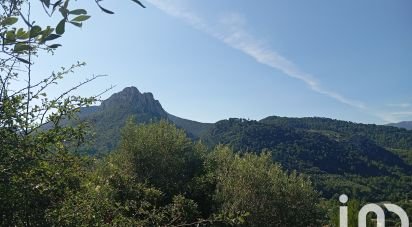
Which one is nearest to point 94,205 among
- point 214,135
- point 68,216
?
point 68,216

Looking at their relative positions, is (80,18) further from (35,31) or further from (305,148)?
(305,148)

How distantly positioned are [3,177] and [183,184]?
17472mm

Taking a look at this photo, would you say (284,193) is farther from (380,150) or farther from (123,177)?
(380,150)

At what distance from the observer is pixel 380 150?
188375 mm

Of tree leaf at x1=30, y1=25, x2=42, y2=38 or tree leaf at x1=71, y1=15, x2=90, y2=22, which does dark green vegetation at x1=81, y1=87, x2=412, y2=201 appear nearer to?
tree leaf at x1=30, y1=25, x2=42, y2=38

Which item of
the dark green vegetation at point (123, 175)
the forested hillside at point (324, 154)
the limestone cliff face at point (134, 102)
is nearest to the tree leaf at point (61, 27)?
the dark green vegetation at point (123, 175)

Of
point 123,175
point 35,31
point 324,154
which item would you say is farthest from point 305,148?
point 35,31

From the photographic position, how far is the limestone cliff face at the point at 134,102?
173500mm

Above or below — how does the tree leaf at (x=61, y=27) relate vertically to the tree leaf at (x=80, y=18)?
below

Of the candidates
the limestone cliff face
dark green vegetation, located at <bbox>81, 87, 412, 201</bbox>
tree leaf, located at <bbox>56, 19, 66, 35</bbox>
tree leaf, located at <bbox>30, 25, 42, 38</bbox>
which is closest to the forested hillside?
dark green vegetation, located at <bbox>81, 87, 412, 201</bbox>

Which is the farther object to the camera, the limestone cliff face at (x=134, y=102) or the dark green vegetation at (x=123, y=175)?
the limestone cliff face at (x=134, y=102)

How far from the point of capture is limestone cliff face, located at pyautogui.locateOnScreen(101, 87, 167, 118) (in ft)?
569

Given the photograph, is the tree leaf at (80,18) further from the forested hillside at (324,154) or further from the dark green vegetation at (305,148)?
the forested hillside at (324,154)

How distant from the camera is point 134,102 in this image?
182 meters
